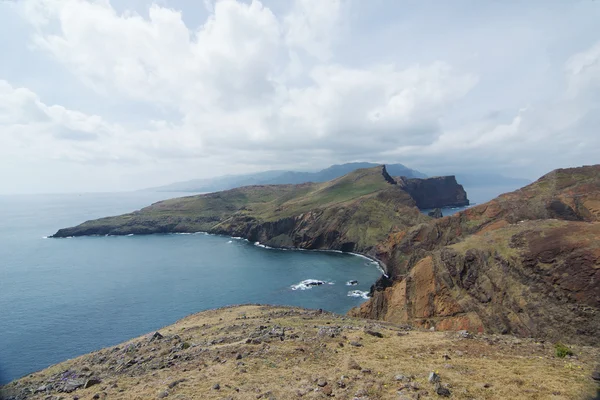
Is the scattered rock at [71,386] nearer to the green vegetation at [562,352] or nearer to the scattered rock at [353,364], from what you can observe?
the scattered rock at [353,364]

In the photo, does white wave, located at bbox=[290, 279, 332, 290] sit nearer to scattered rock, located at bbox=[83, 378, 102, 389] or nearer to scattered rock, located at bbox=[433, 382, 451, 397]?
scattered rock, located at bbox=[83, 378, 102, 389]

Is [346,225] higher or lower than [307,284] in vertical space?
higher

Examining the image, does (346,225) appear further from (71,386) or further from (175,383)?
(175,383)

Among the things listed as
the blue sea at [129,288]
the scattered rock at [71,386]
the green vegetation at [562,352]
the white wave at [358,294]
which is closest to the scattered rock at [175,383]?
the scattered rock at [71,386]

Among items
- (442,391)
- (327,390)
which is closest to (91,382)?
(327,390)

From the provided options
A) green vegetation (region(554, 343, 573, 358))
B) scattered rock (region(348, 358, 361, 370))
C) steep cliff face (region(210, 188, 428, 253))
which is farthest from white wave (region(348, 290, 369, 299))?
scattered rock (region(348, 358, 361, 370))

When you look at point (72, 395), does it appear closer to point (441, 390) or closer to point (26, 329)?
point (441, 390)
